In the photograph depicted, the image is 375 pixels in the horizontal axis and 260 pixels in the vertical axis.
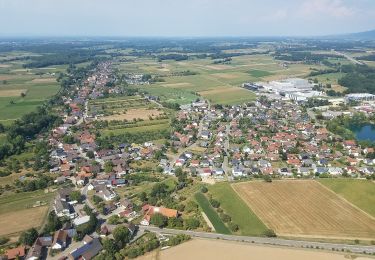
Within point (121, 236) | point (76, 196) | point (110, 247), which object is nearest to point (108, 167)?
point (76, 196)

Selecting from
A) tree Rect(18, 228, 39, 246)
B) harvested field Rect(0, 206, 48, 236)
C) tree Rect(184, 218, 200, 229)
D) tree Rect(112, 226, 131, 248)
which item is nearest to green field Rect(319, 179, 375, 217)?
tree Rect(184, 218, 200, 229)

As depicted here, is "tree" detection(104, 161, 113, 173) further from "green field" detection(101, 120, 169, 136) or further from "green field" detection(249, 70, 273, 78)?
"green field" detection(249, 70, 273, 78)

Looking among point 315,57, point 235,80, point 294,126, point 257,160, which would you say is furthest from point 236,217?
point 315,57

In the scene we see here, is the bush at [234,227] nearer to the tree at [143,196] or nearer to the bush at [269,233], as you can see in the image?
the bush at [269,233]

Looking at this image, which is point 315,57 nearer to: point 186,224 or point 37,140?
point 37,140

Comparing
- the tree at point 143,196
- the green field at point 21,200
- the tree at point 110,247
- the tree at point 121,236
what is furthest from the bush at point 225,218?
the green field at point 21,200

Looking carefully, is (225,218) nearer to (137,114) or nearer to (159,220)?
(159,220)
